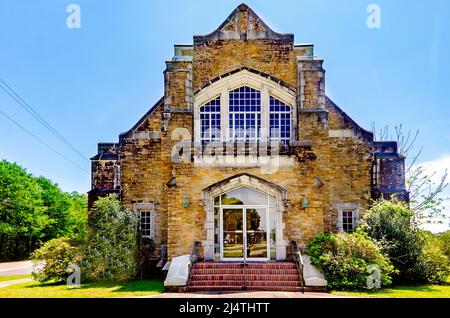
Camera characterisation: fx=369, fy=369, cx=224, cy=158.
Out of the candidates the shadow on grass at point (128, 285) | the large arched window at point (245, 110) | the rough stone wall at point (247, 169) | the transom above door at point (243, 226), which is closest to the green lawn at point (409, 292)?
the rough stone wall at point (247, 169)

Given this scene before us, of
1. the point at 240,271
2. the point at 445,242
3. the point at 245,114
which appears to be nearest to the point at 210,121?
the point at 245,114

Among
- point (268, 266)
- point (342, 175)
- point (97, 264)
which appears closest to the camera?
point (268, 266)

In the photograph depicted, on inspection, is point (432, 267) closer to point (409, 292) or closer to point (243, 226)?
point (409, 292)

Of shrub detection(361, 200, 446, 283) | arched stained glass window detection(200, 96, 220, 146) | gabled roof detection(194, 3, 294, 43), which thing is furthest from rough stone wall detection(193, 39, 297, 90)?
shrub detection(361, 200, 446, 283)

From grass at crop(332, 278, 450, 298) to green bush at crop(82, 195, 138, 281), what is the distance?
25.0 ft

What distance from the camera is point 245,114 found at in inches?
606

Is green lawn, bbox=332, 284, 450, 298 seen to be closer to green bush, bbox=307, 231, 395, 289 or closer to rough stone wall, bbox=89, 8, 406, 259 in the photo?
green bush, bbox=307, 231, 395, 289

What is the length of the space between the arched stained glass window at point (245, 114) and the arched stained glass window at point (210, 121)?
0.55 m

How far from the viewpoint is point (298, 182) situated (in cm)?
1388
